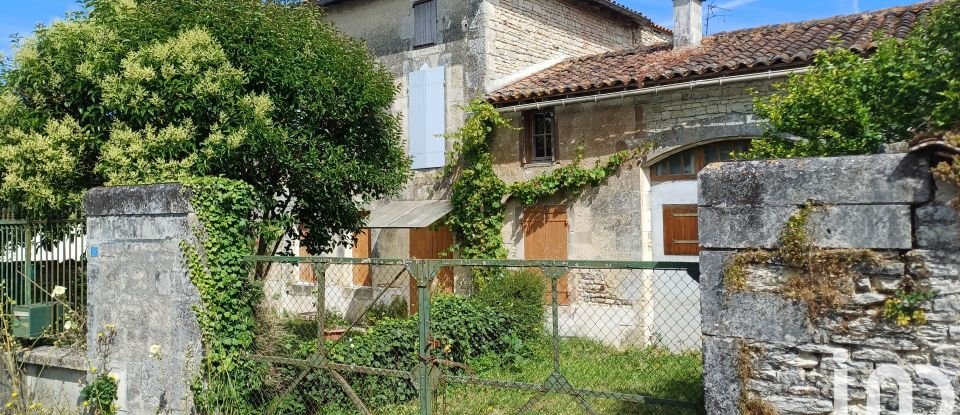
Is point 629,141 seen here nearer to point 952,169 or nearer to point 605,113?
point 605,113

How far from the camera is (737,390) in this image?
3699 mm

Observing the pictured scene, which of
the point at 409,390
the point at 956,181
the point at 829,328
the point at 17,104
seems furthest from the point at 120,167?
the point at 956,181

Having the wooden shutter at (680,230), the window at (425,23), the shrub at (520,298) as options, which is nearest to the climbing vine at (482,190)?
the shrub at (520,298)

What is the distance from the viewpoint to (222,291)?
228 inches

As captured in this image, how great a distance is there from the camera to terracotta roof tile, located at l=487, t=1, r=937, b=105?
8.79 metres

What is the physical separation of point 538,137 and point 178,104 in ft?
18.9

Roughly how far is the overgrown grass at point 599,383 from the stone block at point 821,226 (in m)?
2.13

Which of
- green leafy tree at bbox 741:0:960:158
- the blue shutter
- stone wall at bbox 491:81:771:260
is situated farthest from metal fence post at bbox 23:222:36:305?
green leafy tree at bbox 741:0:960:158

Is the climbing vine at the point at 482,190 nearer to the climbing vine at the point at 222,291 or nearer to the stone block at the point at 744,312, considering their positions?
the climbing vine at the point at 222,291

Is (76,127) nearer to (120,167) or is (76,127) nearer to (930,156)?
(120,167)

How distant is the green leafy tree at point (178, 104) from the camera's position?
22.1 ft

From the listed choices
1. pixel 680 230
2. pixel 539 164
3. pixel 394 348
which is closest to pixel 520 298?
pixel 680 230

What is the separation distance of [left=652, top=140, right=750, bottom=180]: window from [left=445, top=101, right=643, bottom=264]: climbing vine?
1309mm

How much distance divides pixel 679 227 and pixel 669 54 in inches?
108
